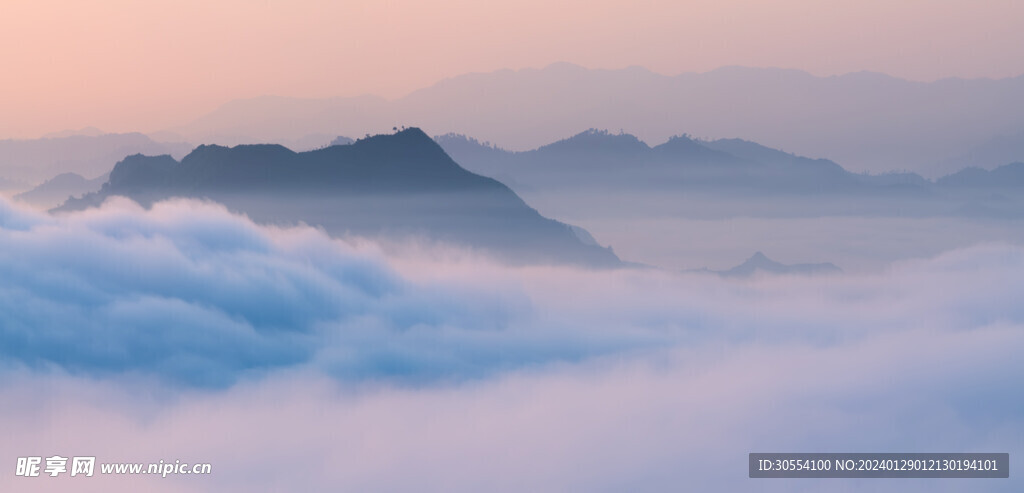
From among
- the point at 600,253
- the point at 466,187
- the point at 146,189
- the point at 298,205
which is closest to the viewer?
the point at 298,205

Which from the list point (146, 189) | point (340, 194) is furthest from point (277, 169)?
point (146, 189)

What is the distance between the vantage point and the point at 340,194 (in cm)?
8769

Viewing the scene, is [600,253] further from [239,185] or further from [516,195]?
[239,185]

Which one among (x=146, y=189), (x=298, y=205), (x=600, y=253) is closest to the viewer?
(x=298, y=205)

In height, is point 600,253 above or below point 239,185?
below

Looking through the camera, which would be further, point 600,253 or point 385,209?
point 600,253

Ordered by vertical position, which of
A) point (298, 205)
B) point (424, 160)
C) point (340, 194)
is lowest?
point (298, 205)

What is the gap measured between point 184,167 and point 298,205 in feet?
68.0

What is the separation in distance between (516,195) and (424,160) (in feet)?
50.7

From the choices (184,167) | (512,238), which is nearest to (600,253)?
(512,238)

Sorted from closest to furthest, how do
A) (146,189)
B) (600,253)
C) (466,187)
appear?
(146,189) < (600,253) < (466,187)

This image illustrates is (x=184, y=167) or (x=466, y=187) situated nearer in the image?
(x=184, y=167)

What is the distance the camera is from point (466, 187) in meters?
96.4

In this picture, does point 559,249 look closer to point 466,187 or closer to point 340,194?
point 466,187
